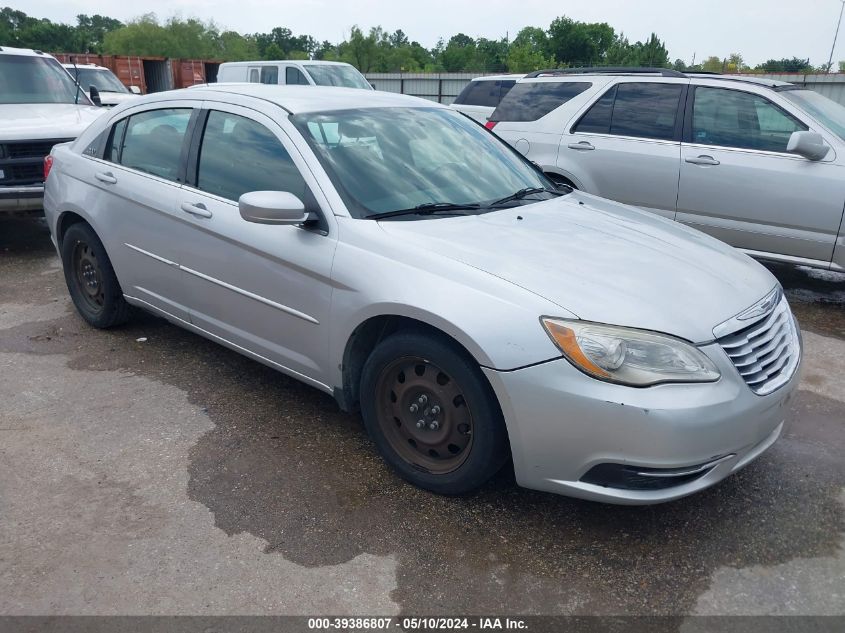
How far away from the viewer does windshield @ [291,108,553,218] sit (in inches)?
135

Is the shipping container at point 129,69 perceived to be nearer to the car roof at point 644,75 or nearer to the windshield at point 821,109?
the car roof at point 644,75

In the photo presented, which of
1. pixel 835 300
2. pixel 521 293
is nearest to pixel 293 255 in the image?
pixel 521 293

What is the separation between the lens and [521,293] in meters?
2.73

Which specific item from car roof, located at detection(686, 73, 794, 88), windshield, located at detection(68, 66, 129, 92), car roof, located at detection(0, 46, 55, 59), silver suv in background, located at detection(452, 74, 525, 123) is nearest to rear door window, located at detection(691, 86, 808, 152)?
car roof, located at detection(686, 73, 794, 88)

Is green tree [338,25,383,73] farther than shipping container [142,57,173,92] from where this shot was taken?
Yes

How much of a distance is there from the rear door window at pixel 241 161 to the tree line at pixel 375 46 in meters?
48.2

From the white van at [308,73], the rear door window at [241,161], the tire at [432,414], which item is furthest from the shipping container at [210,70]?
the tire at [432,414]

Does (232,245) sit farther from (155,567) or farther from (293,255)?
(155,567)

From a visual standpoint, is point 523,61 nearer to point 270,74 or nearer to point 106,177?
point 270,74

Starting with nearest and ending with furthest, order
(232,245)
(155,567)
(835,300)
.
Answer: (155,567) < (232,245) < (835,300)

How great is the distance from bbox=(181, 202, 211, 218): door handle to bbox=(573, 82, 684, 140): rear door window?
415cm

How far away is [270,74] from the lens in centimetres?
1523

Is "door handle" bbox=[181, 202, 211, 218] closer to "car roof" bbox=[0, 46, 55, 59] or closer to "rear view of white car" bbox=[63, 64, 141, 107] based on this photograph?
"car roof" bbox=[0, 46, 55, 59]

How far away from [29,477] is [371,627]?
1.86m
